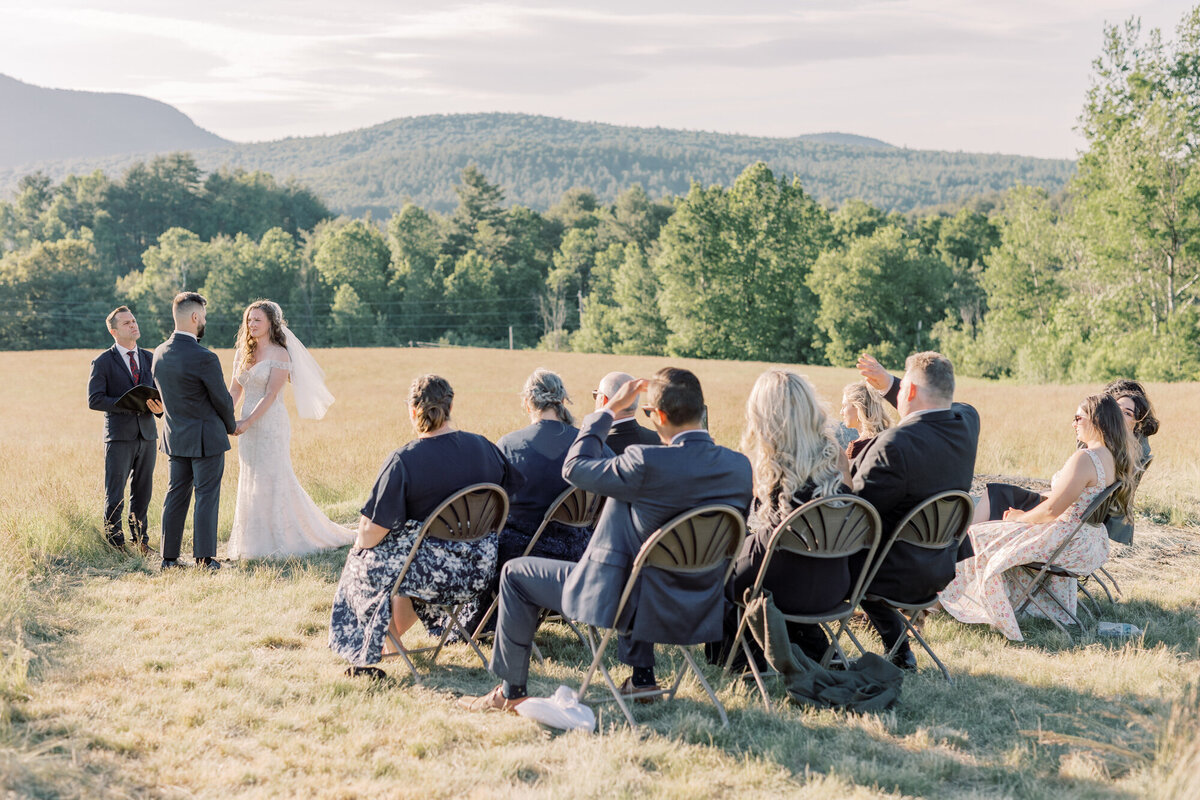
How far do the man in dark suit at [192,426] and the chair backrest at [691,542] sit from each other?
14.6 feet

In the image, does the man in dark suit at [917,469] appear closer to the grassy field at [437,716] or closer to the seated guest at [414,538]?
the grassy field at [437,716]

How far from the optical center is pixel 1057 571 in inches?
234

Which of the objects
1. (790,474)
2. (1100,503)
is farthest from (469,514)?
(1100,503)

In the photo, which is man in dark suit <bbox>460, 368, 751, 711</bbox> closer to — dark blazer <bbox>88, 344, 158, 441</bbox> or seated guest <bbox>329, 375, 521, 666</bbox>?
seated guest <bbox>329, 375, 521, 666</bbox>

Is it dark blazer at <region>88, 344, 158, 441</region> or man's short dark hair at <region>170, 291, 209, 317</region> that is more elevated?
man's short dark hair at <region>170, 291, 209, 317</region>

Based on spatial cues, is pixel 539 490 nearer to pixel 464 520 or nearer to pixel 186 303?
pixel 464 520

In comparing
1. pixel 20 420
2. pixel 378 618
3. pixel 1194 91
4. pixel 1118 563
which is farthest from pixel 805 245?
pixel 378 618

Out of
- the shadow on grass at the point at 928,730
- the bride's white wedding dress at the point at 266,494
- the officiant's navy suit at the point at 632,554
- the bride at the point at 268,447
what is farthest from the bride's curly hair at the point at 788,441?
the bride's white wedding dress at the point at 266,494

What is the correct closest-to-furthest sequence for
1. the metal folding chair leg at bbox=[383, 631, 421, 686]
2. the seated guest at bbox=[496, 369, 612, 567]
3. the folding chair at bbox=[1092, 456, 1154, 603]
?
the metal folding chair leg at bbox=[383, 631, 421, 686] → the seated guest at bbox=[496, 369, 612, 567] → the folding chair at bbox=[1092, 456, 1154, 603]

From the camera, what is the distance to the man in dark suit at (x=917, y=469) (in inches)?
196

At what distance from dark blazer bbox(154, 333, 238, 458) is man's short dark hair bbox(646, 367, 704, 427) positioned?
434 cm

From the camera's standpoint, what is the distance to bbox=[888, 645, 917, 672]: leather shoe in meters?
5.26

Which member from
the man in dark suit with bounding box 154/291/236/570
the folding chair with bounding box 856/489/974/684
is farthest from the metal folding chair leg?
the man in dark suit with bounding box 154/291/236/570

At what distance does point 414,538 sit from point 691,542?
5.39 feet
